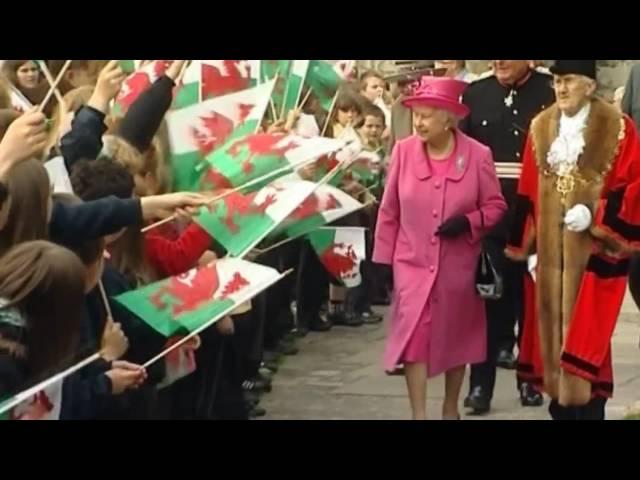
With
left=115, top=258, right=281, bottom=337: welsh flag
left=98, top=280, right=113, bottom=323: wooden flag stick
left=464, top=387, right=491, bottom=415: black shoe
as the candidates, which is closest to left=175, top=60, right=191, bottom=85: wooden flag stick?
left=115, top=258, right=281, bottom=337: welsh flag

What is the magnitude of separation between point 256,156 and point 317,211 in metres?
0.30

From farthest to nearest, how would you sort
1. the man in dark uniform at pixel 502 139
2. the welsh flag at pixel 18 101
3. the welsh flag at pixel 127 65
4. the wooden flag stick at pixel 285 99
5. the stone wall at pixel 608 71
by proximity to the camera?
1. the man in dark uniform at pixel 502 139
2. the stone wall at pixel 608 71
3. the wooden flag stick at pixel 285 99
4. the welsh flag at pixel 127 65
5. the welsh flag at pixel 18 101

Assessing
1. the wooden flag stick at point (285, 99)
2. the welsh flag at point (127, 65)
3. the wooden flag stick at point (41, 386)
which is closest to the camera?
the wooden flag stick at point (41, 386)

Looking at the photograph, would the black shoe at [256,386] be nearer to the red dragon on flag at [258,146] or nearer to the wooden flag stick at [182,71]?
the red dragon on flag at [258,146]

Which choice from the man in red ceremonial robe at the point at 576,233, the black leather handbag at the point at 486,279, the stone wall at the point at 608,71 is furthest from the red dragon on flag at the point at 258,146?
the man in red ceremonial robe at the point at 576,233

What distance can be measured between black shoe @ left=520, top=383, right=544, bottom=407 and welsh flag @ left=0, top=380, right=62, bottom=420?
5.60 feet

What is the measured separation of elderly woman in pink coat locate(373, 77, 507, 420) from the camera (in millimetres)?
6500

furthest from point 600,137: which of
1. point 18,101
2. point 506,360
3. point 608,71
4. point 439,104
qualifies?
point 18,101

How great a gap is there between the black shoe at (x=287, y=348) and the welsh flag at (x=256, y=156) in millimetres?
550

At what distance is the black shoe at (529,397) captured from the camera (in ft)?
21.9

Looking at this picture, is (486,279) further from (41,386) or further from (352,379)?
(41,386)

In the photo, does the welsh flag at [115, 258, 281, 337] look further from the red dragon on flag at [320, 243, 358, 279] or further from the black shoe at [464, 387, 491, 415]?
the black shoe at [464, 387, 491, 415]

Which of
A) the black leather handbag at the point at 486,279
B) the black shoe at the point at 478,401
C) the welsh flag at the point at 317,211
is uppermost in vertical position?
the welsh flag at the point at 317,211
